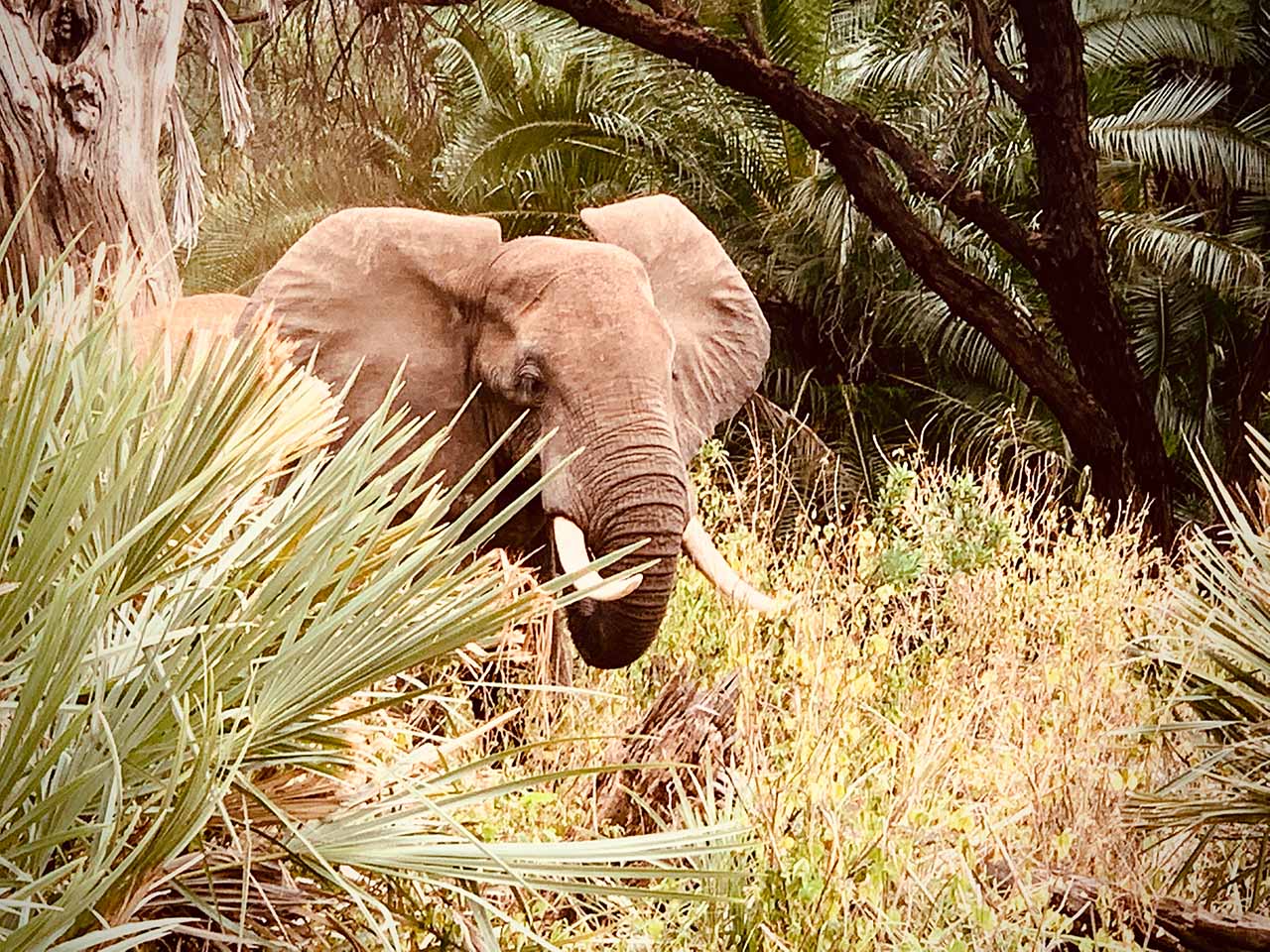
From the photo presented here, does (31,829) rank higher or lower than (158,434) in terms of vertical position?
lower

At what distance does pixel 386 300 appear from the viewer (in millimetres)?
4641

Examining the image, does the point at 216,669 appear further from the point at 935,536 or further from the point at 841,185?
the point at 841,185

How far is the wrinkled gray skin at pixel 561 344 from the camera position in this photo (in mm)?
4203

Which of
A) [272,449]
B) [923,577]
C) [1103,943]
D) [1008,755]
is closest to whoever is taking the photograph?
[272,449]

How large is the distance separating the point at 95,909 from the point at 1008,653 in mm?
3998

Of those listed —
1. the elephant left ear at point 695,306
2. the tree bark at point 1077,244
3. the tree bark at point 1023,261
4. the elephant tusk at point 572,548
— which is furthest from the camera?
the tree bark at point 1023,261

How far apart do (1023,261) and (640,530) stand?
15.2 ft

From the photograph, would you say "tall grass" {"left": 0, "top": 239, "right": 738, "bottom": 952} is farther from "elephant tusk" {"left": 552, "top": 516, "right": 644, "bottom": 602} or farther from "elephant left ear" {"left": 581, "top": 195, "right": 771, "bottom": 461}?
"elephant left ear" {"left": 581, "top": 195, "right": 771, "bottom": 461}

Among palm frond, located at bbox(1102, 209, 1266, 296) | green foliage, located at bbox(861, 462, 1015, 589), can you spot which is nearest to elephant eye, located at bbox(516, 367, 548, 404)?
green foliage, located at bbox(861, 462, 1015, 589)

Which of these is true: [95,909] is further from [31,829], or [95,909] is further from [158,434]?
[158,434]

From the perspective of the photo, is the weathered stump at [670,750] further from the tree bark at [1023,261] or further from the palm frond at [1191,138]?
the palm frond at [1191,138]

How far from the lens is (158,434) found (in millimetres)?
2189

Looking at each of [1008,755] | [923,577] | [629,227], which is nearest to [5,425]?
[1008,755]

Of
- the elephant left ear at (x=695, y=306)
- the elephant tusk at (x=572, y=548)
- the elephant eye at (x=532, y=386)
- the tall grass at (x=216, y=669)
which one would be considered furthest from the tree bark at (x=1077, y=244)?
the tall grass at (x=216, y=669)
